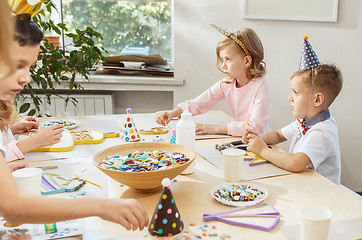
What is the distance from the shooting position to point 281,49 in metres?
2.87

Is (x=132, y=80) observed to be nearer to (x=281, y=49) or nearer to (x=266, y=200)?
(x=281, y=49)

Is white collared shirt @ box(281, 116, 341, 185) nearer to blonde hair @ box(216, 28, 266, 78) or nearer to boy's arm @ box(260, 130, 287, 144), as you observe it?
boy's arm @ box(260, 130, 287, 144)

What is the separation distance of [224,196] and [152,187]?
211 millimetres

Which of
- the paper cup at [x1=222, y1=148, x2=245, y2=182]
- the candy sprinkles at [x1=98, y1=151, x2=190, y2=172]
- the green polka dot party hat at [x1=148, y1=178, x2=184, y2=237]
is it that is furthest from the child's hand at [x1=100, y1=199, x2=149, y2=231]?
the paper cup at [x1=222, y1=148, x2=245, y2=182]

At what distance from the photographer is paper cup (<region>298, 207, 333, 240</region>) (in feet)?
2.52

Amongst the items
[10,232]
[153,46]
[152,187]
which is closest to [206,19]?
[153,46]

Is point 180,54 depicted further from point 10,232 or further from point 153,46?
point 10,232

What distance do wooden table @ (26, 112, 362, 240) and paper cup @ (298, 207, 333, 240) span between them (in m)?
0.11

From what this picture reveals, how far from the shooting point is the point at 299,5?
9.14ft

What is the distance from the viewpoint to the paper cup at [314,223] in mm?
769

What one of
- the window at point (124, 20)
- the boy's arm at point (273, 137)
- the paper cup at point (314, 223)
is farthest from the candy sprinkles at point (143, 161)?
the window at point (124, 20)

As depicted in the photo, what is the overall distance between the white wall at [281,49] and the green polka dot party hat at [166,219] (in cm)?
208

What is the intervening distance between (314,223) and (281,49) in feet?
7.48

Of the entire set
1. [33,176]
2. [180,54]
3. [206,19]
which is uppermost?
[206,19]
